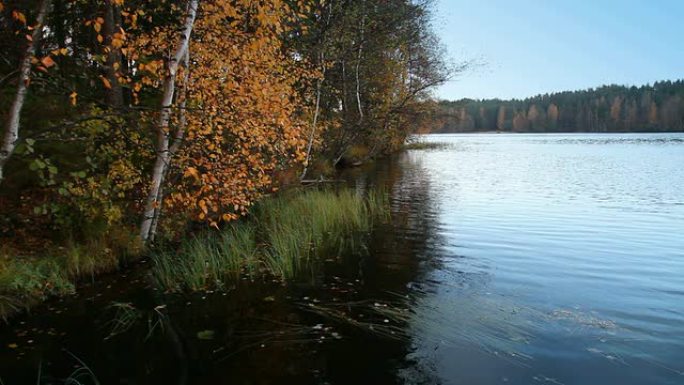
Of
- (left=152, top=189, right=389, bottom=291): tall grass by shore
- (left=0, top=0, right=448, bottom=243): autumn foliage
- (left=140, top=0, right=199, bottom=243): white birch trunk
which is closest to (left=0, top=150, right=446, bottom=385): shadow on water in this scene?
(left=152, top=189, right=389, bottom=291): tall grass by shore

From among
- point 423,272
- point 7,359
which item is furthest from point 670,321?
point 7,359

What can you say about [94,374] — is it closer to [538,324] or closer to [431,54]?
[538,324]

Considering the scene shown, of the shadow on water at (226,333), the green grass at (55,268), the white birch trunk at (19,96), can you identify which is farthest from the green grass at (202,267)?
the white birch trunk at (19,96)

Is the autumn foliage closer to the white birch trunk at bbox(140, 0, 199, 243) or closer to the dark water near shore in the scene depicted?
the white birch trunk at bbox(140, 0, 199, 243)

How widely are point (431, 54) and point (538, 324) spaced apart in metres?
29.7

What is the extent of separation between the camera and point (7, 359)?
25.1 feet

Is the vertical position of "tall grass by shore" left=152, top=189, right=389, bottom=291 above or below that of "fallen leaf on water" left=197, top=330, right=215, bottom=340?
above

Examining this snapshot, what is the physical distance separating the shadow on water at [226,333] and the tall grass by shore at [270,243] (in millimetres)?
508

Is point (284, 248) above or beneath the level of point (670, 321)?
above

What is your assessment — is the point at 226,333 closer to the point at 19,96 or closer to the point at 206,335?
the point at 206,335

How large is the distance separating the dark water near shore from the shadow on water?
0.10 feet

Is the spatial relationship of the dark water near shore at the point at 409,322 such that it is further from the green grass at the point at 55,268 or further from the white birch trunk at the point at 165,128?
the white birch trunk at the point at 165,128

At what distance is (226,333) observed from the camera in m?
8.73

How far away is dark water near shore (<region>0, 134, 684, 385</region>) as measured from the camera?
7.34m
